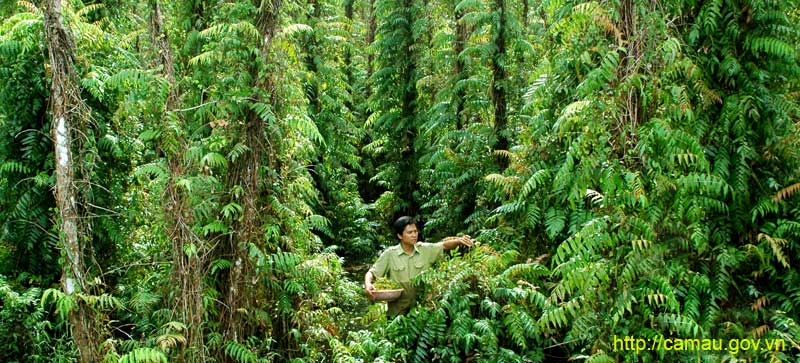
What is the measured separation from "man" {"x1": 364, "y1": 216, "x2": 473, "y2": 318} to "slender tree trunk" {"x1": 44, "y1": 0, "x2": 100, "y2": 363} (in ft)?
9.35

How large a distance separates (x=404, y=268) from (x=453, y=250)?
606 mm

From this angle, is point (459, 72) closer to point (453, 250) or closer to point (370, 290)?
point (453, 250)

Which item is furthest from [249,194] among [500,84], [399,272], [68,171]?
[500,84]

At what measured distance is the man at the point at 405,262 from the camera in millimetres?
7004

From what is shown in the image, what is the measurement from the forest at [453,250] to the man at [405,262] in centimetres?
20

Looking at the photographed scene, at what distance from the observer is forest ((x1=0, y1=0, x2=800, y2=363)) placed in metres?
4.63

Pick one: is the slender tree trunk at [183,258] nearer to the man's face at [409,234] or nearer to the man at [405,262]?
the man at [405,262]

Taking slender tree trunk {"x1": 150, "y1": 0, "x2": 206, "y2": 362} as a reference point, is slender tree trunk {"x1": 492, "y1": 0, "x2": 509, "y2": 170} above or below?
above

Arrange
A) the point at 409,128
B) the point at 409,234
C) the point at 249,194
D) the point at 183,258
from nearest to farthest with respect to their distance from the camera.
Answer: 1. the point at 183,258
2. the point at 249,194
3. the point at 409,234
4. the point at 409,128

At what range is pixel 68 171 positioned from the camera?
5395mm

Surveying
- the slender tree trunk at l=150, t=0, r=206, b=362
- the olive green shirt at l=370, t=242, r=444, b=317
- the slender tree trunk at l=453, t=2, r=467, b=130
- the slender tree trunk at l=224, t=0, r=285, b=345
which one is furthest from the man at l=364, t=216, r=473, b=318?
the slender tree trunk at l=453, t=2, r=467, b=130

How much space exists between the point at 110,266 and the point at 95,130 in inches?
62.5

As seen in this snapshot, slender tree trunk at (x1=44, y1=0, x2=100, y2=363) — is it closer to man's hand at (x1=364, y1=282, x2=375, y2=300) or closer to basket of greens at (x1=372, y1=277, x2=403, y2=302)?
man's hand at (x1=364, y1=282, x2=375, y2=300)

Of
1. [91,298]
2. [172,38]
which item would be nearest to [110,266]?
[91,298]
